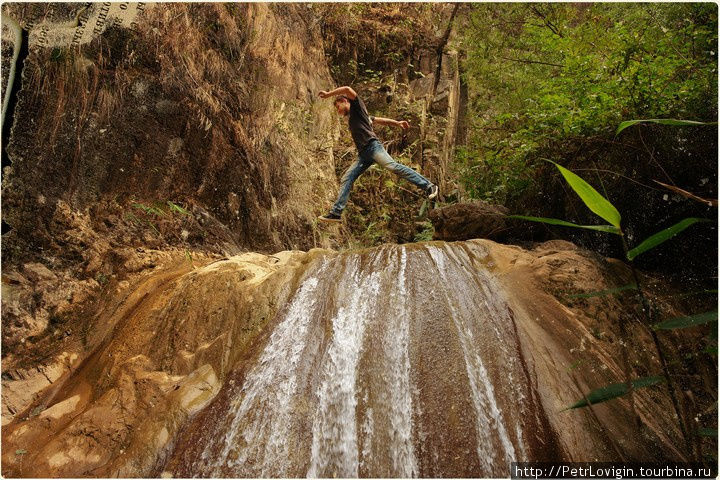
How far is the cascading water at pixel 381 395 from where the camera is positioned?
2502 mm

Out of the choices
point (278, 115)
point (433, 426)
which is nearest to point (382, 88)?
point (278, 115)

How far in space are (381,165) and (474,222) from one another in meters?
1.44

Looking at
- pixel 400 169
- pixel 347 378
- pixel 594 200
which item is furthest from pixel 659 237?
pixel 400 169

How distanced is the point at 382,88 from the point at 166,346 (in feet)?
27.4

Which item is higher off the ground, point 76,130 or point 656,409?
point 76,130

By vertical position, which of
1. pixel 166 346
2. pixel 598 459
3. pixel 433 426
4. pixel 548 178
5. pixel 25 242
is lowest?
pixel 598 459

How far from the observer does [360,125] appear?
4.88m

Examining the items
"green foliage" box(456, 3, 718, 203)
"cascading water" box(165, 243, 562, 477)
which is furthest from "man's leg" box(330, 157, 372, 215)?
"green foliage" box(456, 3, 718, 203)

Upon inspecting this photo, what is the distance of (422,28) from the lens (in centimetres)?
1064

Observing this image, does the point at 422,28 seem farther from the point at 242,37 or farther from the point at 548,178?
the point at 548,178

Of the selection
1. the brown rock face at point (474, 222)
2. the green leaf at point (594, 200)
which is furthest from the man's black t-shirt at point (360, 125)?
the green leaf at point (594, 200)

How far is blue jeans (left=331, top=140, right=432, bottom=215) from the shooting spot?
477 cm

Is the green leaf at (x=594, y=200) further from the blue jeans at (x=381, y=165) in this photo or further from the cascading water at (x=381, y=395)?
the blue jeans at (x=381, y=165)

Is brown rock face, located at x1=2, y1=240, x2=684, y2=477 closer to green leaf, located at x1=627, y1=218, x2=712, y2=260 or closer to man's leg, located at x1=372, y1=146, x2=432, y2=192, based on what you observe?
man's leg, located at x1=372, y1=146, x2=432, y2=192
